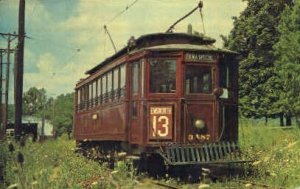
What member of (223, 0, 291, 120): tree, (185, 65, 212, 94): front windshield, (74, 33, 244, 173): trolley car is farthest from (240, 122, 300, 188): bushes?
(223, 0, 291, 120): tree

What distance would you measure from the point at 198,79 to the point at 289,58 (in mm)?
26402

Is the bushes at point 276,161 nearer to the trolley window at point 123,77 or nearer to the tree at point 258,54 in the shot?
the trolley window at point 123,77

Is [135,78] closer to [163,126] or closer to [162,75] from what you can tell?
[162,75]

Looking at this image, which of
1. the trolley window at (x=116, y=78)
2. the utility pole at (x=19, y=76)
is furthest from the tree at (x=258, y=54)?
the trolley window at (x=116, y=78)

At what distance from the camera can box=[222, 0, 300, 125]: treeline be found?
36.9 meters

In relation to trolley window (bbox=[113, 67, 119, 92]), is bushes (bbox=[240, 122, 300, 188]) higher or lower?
lower

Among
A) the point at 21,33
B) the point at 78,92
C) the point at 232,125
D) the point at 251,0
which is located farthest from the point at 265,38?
the point at 232,125

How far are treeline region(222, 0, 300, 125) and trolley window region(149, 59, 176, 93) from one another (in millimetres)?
21648

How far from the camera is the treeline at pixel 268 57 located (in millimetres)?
36875

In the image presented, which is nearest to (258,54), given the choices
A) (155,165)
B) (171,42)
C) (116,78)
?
(116,78)

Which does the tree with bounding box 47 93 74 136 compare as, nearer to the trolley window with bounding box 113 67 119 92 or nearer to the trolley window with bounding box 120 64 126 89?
the trolley window with bounding box 113 67 119 92

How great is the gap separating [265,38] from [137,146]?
3003 cm

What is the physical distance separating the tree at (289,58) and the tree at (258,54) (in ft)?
3.47

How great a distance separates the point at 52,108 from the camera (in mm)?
83688
